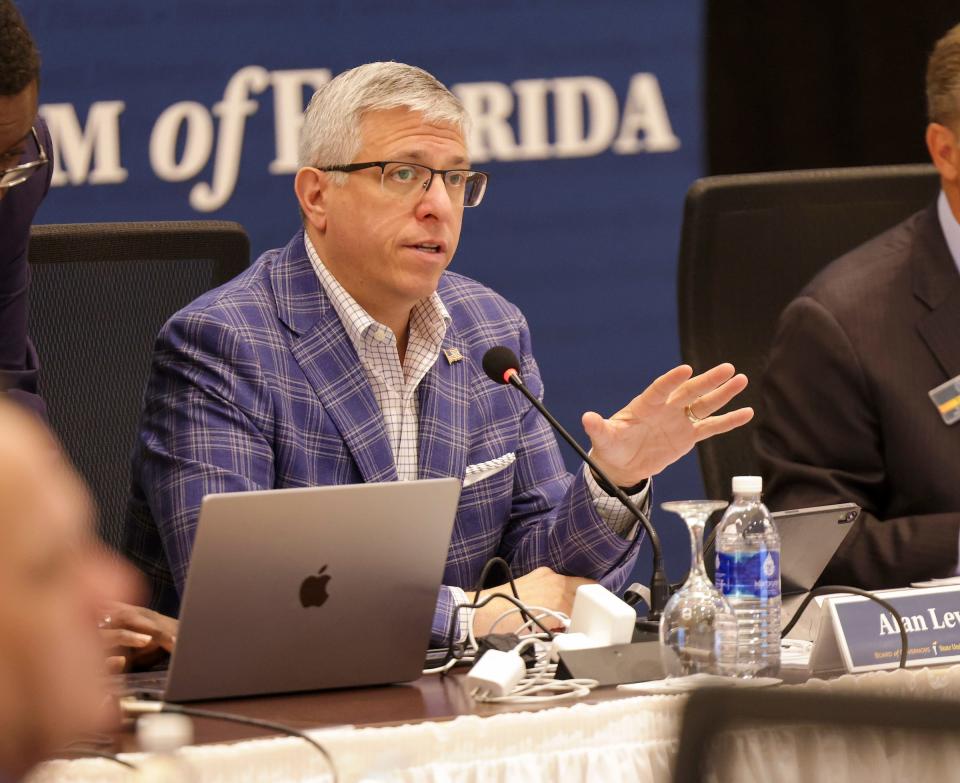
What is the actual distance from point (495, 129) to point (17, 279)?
1.45 metres

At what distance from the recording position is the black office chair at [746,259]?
99.5 inches

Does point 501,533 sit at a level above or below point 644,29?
below

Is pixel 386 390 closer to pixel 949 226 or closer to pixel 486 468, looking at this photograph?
pixel 486 468

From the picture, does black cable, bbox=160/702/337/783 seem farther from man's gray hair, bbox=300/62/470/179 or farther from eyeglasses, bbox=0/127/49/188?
man's gray hair, bbox=300/62/470/179

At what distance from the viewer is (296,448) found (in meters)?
2.01

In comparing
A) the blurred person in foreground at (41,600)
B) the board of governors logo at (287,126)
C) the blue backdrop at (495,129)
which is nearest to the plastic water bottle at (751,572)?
the blurred person in foreground at (41,600)

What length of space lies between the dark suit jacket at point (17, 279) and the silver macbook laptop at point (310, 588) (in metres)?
0.77

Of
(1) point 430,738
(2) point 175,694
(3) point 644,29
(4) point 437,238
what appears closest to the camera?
(1) point 430,738

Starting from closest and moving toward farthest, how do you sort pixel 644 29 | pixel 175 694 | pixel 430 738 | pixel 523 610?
pixel 430 738 → pixel 175 694 → pixel 523 610 → pixel 644 29

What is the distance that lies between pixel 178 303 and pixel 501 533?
25.4 inches

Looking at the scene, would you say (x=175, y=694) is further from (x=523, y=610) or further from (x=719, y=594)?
(x=719, y=594)

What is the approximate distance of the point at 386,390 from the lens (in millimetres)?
2174

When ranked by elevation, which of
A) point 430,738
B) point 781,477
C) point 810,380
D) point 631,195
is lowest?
point 430,738

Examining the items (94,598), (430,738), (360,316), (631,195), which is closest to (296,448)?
(360,316)
